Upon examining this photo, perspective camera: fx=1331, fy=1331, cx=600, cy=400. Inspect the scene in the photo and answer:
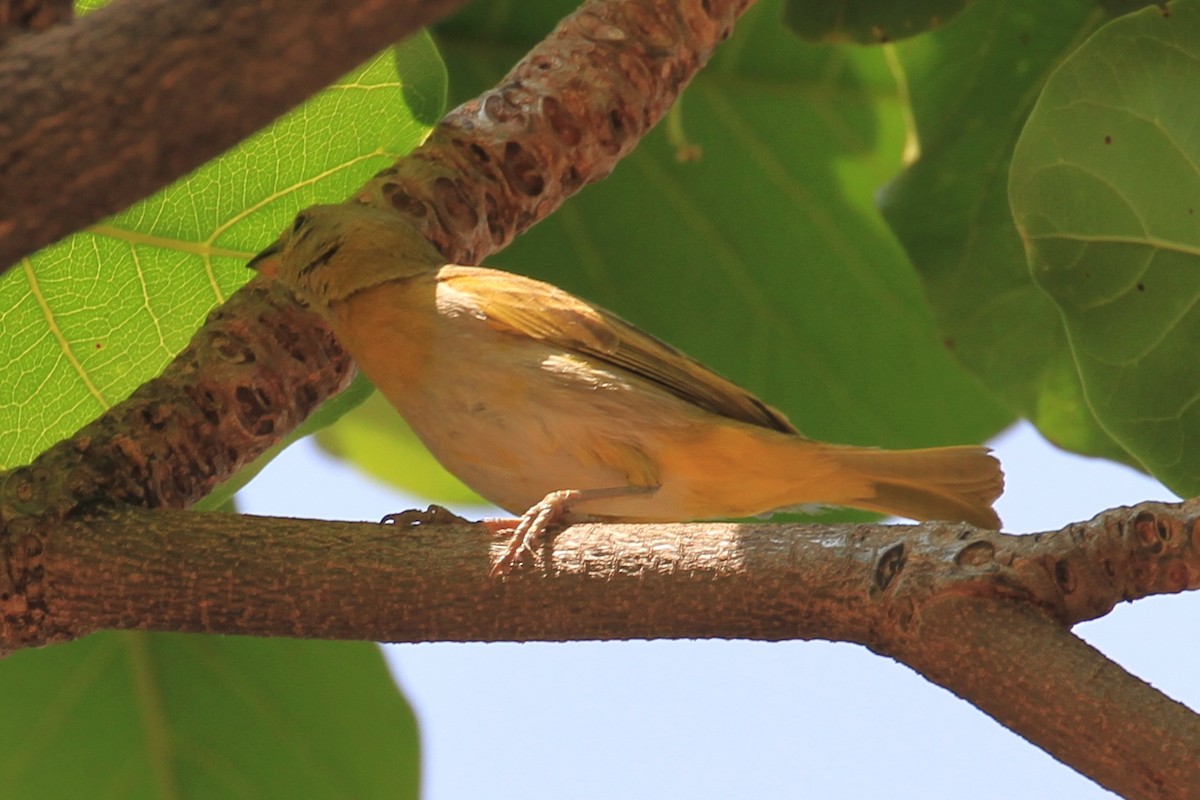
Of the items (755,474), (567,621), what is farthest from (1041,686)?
(755,474)

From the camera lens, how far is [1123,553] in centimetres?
170

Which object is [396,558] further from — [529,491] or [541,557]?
[529,491]

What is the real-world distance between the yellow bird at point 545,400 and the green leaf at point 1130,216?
420 mm

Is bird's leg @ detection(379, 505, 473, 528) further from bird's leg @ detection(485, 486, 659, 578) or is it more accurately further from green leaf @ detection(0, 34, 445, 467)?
green leaf @ detection(0, 34, 445, 467)

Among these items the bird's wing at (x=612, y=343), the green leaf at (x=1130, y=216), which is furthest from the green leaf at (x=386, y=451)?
the green leaf at (x=1130, y=216)

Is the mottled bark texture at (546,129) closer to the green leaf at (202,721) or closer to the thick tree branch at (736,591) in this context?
the thick tree branch at (736,591)

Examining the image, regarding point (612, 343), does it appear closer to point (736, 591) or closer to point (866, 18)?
point (866, 18)

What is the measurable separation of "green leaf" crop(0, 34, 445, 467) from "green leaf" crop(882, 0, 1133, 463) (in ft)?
4.51

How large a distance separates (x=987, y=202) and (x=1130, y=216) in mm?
1027

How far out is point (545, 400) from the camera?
9.35 feet

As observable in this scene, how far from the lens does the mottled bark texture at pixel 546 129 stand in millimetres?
2857

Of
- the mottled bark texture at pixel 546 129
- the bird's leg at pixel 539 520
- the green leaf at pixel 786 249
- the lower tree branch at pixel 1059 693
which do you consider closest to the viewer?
the lower tree branch at pixel 1059 693

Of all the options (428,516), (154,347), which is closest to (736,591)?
(428,516)

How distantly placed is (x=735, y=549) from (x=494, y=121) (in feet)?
4.41
